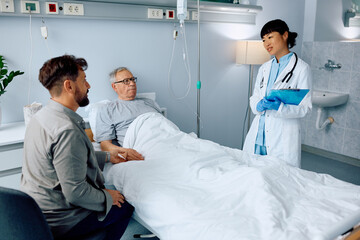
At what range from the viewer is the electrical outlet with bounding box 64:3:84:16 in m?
2.27

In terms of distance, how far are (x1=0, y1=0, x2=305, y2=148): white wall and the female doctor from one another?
37.6 inches

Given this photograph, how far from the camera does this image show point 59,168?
1251 millimetres

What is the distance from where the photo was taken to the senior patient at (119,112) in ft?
7.42

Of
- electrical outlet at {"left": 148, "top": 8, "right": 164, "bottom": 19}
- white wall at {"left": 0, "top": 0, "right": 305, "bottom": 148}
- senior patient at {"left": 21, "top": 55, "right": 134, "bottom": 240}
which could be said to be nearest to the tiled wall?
white wall at {"left": 0, "top": 0, "right": 305, "bottom": 148}

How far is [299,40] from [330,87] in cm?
70

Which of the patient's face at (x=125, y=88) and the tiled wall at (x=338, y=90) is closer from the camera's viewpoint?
the patient's face at (x=125, y=88)

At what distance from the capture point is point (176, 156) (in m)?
1.83

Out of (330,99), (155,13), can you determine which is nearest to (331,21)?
(330,99)

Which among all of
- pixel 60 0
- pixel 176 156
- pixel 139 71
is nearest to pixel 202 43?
pixel 139 71

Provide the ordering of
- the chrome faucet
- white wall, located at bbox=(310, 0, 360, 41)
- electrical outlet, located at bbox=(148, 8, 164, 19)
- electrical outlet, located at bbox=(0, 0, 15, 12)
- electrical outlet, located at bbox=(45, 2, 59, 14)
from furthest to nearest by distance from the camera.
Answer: white wall, located at bbox=(310, 0, 360, 41), the chrome faucet, electrical outlet, located at bbox=(148, 8, 164, 19), electrical outlet, located at bbox=(45, 2, 59, 14), electrical outlet, located at bbox=(0, 0, 15, 12)

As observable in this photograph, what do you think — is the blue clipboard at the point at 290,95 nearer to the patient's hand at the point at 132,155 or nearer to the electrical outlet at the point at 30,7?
the patient's hand at the point at 132,155

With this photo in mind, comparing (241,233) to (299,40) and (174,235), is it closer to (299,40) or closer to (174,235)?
(174,235)

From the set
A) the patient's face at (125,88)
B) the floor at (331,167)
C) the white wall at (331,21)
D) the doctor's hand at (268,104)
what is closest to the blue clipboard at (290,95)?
the doctor's hand at (268,104)

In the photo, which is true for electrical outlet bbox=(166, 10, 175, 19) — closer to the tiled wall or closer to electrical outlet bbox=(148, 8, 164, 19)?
electrical outlet bbox=(148, 8, 164, 19)
